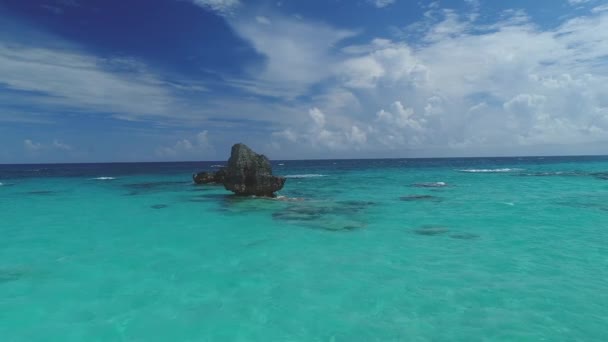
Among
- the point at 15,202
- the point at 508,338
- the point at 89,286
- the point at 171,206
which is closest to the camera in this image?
the point at 508,338

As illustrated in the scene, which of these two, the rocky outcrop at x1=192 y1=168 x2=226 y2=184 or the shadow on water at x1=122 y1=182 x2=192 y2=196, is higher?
the rocky outcrop at x1=192 y1=168 x2=226 y2=184

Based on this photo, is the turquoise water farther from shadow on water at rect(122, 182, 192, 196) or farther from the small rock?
shadow on water at rect(122, 182, 192, 196)

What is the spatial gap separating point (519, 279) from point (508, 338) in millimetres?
3826

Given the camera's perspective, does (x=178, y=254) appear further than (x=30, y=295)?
Yes

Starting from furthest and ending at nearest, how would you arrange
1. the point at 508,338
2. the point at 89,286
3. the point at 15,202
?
the point at 15,202 → the point at 89,286 → the point at 508,338

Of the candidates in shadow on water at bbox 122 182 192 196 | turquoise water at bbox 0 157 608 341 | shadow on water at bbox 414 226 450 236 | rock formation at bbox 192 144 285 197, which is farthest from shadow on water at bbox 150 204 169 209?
shadow on water at bbox 414 226 450 236

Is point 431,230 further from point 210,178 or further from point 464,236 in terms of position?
point 210,178

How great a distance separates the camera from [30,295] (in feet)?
31.9

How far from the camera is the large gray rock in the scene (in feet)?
104

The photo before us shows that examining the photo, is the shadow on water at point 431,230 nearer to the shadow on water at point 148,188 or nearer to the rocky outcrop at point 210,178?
the shadow on water at point 148,188

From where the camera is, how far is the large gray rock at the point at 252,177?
31.7m

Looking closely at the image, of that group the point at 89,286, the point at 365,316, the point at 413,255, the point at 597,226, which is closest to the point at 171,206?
the point at 89,286

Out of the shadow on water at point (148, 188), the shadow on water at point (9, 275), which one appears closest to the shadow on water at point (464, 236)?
the shadow on water at point (9, 275)

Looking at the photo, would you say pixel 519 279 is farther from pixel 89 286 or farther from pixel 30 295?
pixel 30 295
